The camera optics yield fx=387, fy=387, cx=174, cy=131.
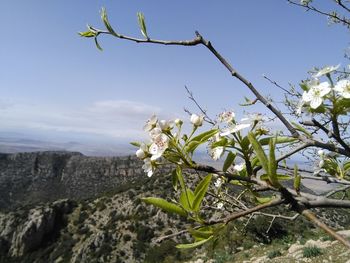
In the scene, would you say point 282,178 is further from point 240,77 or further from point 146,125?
point 146,125

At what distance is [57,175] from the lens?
261 feet

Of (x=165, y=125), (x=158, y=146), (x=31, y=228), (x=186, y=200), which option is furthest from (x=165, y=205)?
(x=31, y=228)

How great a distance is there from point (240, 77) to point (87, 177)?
244 ft

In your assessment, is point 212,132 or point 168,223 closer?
point 212,132

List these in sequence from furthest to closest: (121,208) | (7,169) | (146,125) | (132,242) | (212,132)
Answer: (7,169)
(121,208)
(132,242)
(146,125)
(212,132)

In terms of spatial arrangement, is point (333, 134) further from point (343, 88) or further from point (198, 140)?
Result: point (198, 140)

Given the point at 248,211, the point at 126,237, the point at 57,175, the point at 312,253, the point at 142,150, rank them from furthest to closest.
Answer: the point at 57,175 < the point at 126,237 < the point at 312,253 < the point at 142,150 < the point at 248,211

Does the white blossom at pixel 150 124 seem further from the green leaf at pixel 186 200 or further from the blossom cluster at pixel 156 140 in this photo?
the green leaf at pixel 186 200

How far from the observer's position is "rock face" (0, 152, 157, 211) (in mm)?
69250

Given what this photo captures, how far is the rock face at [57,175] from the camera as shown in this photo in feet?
227

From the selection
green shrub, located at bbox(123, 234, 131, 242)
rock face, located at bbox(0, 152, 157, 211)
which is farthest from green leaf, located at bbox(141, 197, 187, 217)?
rock face, located at bbox(0, 152, 157, 211)

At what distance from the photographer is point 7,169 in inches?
3206

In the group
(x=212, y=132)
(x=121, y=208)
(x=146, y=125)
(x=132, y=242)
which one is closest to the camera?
(x=212, y=132)

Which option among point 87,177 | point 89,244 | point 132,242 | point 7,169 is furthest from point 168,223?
point 7,169
